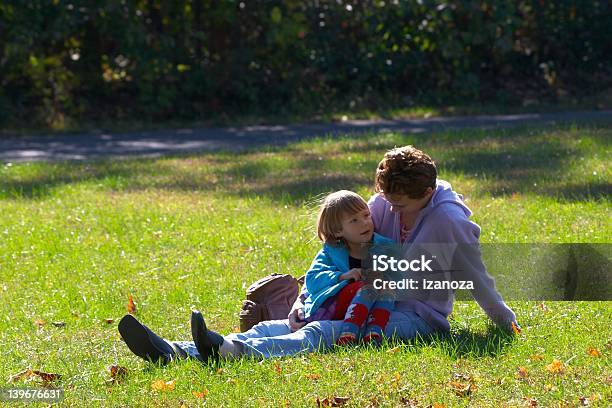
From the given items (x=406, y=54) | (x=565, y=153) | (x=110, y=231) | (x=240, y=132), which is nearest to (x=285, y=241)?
(x=110, y=231)

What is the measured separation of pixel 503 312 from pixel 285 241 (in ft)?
8.19

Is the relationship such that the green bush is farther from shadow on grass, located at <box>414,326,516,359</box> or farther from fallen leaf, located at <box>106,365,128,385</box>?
fallen leaf, located at <box>106,365,128,385</box>

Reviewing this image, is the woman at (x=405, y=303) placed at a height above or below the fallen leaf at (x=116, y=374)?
above

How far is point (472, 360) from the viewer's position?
4.75 m

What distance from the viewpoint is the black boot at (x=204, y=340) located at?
4.77m

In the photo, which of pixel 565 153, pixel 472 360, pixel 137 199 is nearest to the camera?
pixel 472 360

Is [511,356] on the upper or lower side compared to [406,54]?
lower

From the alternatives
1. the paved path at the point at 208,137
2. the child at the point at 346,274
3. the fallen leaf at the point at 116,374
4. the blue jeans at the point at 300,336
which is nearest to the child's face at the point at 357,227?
the child at the point at 346,274

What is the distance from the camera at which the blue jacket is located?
5.17m

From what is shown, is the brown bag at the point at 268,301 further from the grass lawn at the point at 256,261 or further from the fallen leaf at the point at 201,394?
the fallen leaf at the point at 201,394

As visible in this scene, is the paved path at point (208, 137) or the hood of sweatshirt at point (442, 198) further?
the paved path at point (208, 137)

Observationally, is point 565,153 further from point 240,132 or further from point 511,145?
point 240,132

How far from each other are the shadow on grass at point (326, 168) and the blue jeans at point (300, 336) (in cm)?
340

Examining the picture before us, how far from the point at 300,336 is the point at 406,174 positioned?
0.87 m
